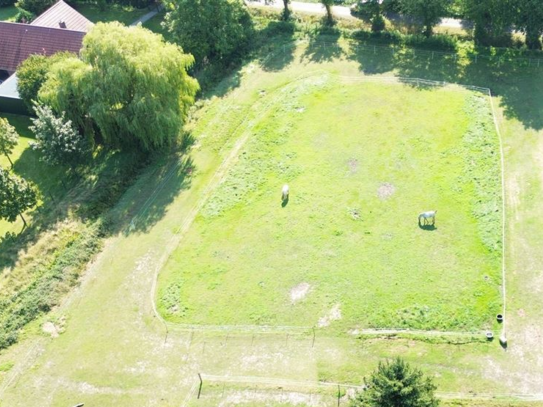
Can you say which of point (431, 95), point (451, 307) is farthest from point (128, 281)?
point (431, 95)

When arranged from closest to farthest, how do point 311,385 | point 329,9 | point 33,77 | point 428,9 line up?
point 311,385
point 33,77
point 428,9
point 329,9

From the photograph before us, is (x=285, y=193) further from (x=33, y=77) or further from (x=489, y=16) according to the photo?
(x=489, y=16)

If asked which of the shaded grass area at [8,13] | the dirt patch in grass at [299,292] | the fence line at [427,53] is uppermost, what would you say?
the shaded grass area at [8,13]

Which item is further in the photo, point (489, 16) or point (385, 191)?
point (489, 16)

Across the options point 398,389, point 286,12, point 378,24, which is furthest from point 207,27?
point 398,389

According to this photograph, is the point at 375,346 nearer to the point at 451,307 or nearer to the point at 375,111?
the point at 451,307

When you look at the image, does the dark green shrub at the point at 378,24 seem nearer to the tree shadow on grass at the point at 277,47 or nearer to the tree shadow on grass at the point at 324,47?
the tree shadow on grass at the point at 324,47

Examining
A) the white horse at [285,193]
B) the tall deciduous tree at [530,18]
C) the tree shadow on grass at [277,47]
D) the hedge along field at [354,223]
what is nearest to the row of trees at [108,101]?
the hedge along field at [354,223]
